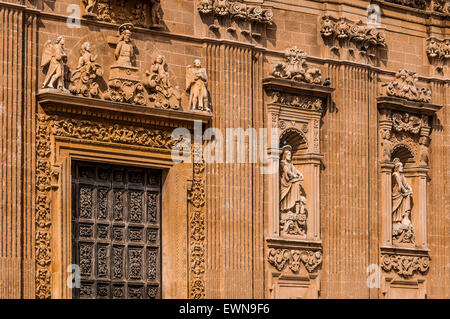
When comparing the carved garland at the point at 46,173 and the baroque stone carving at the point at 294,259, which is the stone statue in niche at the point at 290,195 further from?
the carved garland at the point at 46,173

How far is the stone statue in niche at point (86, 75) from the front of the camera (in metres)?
31.1

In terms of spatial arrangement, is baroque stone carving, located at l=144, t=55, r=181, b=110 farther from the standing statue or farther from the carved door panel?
the carved door panel

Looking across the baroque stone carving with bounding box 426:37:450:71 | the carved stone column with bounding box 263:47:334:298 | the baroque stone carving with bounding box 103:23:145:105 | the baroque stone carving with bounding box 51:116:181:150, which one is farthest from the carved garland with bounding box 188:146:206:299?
the baroque stone carving with bounding box 426:37:450:71

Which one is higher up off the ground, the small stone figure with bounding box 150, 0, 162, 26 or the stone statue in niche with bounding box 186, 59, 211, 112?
the small stone figure with bounding box 150, 0, 162, 26

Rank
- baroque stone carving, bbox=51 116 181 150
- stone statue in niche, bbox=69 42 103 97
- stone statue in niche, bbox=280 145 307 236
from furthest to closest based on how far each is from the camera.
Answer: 1. stone statue in niche, bbox=280 145 307 236
2. stone statue in niche, bbox=69 42 103 97
3. baroque stone carving, bbox=51 116 181 150

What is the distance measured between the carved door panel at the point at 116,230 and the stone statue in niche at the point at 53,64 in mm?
1872

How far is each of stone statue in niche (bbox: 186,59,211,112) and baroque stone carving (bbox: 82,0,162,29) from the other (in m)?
1.18

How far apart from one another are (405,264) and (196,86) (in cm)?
732

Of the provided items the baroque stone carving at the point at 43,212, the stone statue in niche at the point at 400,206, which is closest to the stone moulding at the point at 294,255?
the stone statue in niche at the point at 400,206

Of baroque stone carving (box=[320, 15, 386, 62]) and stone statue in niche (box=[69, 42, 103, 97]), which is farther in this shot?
baroque stone carving (box=[320, 15, 386, 62])

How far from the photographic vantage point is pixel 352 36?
36.3 metres

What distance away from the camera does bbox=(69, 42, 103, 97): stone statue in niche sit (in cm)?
3114

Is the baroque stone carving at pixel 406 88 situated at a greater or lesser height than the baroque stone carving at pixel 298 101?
greater
